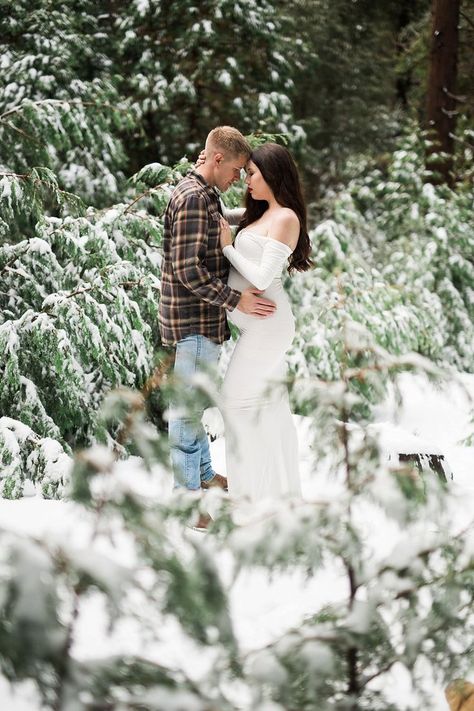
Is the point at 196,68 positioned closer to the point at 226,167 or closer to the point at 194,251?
the point at 226,167

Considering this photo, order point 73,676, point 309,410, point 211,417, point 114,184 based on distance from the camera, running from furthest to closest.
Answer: point 114,184
point 211,417
point 309,410
point 73,676

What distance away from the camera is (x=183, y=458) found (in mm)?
3396

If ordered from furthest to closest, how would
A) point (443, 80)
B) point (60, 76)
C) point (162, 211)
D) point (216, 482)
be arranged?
point (443, 80) → point (60, 76) → point (162, 211) → point (216, 482)

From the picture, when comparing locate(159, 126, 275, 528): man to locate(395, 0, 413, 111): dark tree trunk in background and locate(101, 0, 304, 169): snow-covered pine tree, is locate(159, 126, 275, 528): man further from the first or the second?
locate(395, 0, 413, 111): dark tree trunk in background

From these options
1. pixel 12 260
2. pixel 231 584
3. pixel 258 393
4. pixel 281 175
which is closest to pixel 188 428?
pixel 258 393

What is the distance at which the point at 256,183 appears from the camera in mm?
3311

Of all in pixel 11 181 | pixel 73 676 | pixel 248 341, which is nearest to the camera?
pixel 73 676

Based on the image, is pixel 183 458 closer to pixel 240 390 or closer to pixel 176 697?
pixel 240 390

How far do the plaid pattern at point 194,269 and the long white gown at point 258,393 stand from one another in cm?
9

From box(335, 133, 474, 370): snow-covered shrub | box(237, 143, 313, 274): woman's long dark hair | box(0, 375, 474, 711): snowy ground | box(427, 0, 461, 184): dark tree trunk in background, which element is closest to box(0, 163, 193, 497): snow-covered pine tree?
box(0, 375, 474, 711): snowy ground

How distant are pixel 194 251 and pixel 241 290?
318 mm

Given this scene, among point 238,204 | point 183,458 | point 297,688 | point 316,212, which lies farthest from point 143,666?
point 316,212

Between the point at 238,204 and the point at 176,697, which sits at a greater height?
the point at 176,697

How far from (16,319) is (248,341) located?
1533mm
